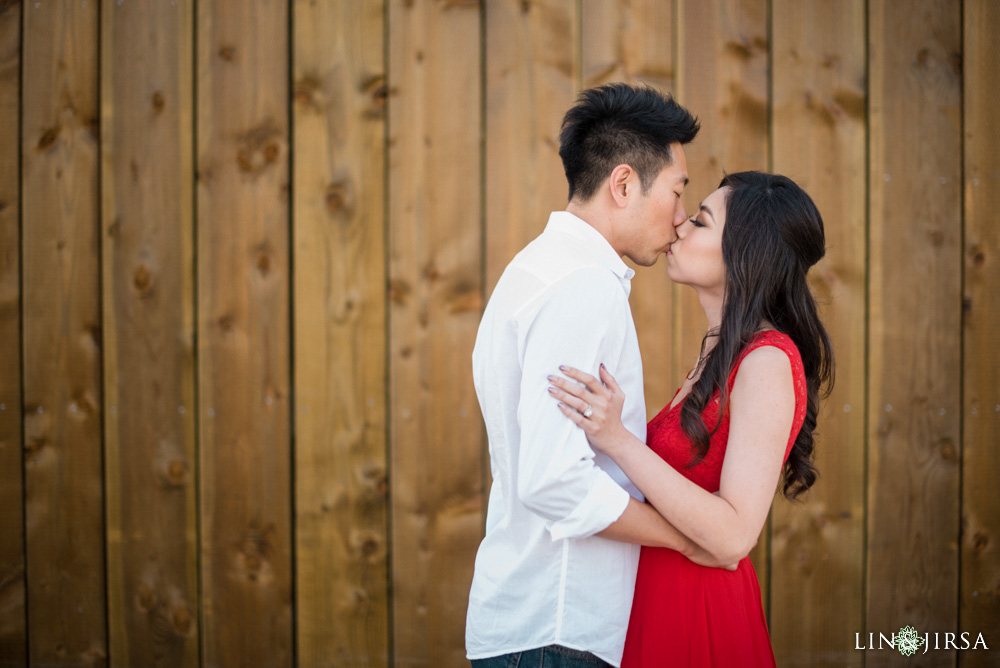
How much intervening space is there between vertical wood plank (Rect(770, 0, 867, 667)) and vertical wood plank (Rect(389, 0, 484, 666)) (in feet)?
3.23

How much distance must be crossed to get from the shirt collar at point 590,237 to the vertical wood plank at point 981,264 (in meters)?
1.54

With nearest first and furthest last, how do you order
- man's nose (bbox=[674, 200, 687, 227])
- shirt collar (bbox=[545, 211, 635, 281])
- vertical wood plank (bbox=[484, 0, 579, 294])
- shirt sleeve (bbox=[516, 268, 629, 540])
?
shirt sleeve (bbox=[516, 268, 629, 540]) → shirt collar (bbox=[545, 211, 635, 281]) → man's nose (bbox=[674, 200, 687, 227]) → vertical wood plank (bbox=[484, 0, 579, 294])

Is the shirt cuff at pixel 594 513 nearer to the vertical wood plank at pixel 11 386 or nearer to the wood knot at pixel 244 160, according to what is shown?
the wood knot at pixel 244 160

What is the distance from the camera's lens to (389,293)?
2.13 metres

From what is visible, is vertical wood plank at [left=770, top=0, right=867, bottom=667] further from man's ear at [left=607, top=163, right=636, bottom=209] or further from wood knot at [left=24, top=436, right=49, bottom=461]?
wood knot at [left=24, top=436, right=49, bottom=461]

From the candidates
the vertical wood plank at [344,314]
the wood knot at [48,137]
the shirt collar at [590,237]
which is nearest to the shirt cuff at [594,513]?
the shirt collar at [590,237]

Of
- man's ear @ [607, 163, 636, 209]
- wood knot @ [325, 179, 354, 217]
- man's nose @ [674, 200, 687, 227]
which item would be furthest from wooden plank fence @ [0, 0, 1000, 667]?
man's ear @ [607, 163, 636, 209]

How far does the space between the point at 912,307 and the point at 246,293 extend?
6.95 ft

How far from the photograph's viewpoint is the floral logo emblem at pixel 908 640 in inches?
84.4

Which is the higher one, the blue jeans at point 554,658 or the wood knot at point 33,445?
the wood knot at point 33,445

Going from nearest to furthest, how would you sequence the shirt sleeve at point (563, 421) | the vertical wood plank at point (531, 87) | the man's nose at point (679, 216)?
the shirt sleeve at point (563, 421) < the man's nose at point (679, 216) < the vertical wood plank at point (531, 87)

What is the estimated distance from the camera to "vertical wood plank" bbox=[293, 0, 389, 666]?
213 cm

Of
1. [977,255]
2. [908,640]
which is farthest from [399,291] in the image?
[908,640]

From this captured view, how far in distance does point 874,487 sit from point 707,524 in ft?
4.34
